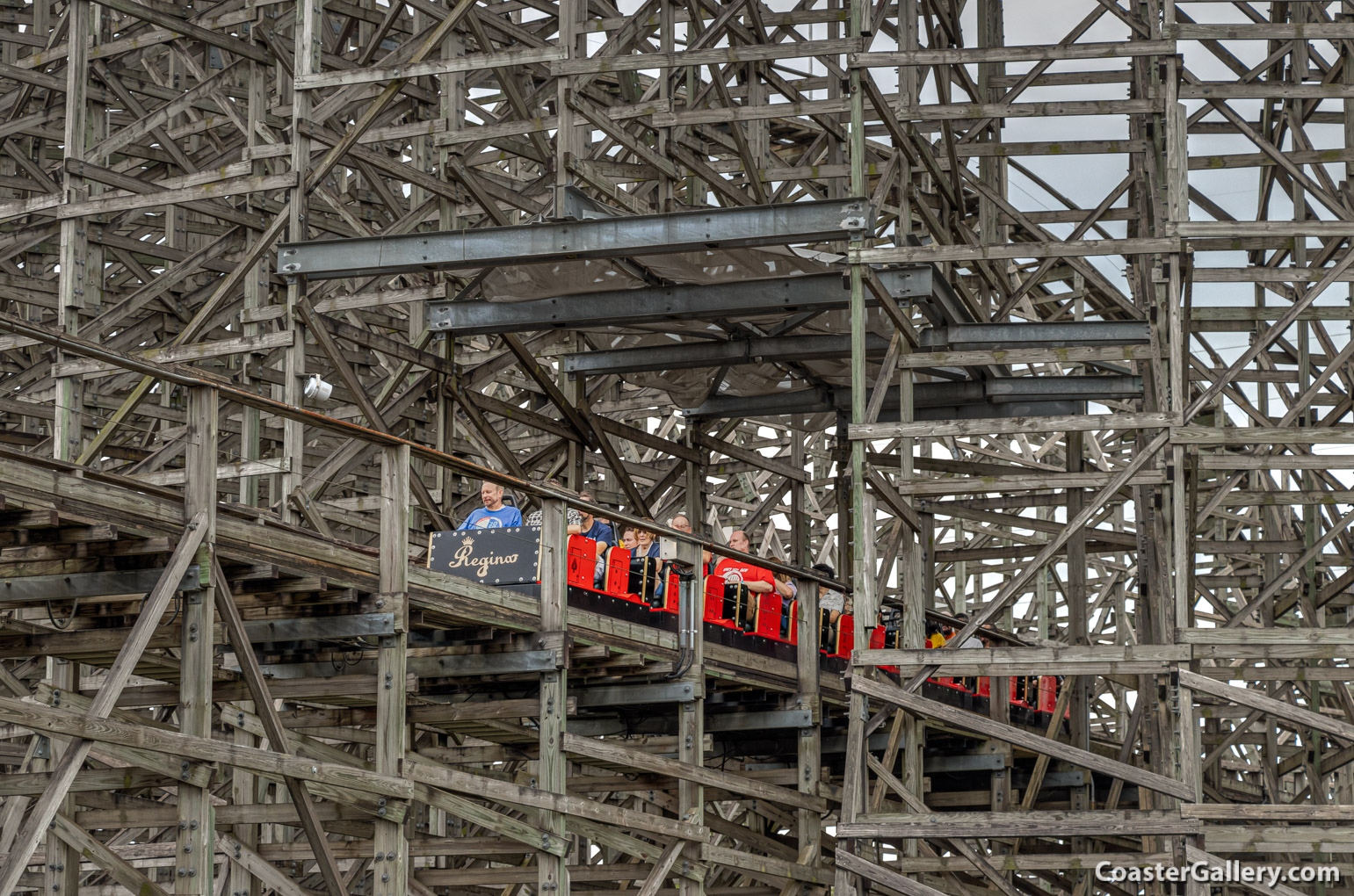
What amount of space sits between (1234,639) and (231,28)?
48.8 ft

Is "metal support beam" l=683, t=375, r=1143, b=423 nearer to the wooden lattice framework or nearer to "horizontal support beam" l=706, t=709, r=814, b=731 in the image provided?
the wooden lattice framework

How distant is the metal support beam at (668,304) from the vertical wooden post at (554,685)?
4027 mm

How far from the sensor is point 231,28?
2491cm

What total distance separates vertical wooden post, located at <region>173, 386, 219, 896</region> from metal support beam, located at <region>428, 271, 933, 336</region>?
661cm

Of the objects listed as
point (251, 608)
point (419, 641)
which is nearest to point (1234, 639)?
point (419, 641)

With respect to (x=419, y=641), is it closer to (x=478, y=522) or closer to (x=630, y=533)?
(x=478, y=522)

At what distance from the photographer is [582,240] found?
18531 millimetres

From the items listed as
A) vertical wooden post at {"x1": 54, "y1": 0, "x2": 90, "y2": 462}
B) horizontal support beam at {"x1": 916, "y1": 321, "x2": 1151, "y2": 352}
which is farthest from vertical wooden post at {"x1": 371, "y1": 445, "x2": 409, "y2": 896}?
horizontal support beam at {"x1": 916, "y1": 321, "x2": 1151, "y2": 352}

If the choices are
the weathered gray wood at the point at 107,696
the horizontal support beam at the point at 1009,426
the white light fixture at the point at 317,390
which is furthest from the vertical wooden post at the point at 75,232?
the horizontal support beam at the point at 1009,426

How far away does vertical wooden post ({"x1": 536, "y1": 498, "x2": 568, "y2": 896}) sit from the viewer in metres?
15.8

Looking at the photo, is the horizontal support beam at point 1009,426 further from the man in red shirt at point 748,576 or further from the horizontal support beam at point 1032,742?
the man in red shirt at point 748,576

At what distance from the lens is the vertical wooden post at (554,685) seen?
1581 cm

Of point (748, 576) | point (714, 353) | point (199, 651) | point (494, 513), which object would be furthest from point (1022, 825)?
point (714, 353)

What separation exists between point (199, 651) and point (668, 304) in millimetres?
8876
